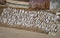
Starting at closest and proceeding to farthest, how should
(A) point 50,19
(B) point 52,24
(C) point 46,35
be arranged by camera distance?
(C) point 46,35 < (B) point 52,24 < (A) point 50,19

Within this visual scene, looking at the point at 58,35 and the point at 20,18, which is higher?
the point at 20,18

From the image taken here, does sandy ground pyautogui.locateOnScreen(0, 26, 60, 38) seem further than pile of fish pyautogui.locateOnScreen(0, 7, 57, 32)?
No

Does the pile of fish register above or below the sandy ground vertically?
above

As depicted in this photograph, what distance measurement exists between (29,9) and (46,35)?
0.59 metres

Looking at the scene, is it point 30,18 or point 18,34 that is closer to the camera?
point 18,34

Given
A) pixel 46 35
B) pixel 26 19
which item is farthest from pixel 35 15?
pixel 46 35

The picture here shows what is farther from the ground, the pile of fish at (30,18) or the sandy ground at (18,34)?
the pile of fish at (30,18)

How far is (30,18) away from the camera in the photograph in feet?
5.56

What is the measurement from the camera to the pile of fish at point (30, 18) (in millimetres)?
1552

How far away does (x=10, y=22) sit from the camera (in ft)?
5.35

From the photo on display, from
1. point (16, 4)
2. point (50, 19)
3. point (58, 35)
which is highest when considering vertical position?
point (16, 4)

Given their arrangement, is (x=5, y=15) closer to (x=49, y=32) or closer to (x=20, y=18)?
(x=20, y=18)

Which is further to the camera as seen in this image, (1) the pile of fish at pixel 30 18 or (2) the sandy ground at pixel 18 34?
(1) the pile of fish at pixel 30 18

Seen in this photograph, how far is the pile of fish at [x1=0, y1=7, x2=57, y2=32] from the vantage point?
5.09 ft
